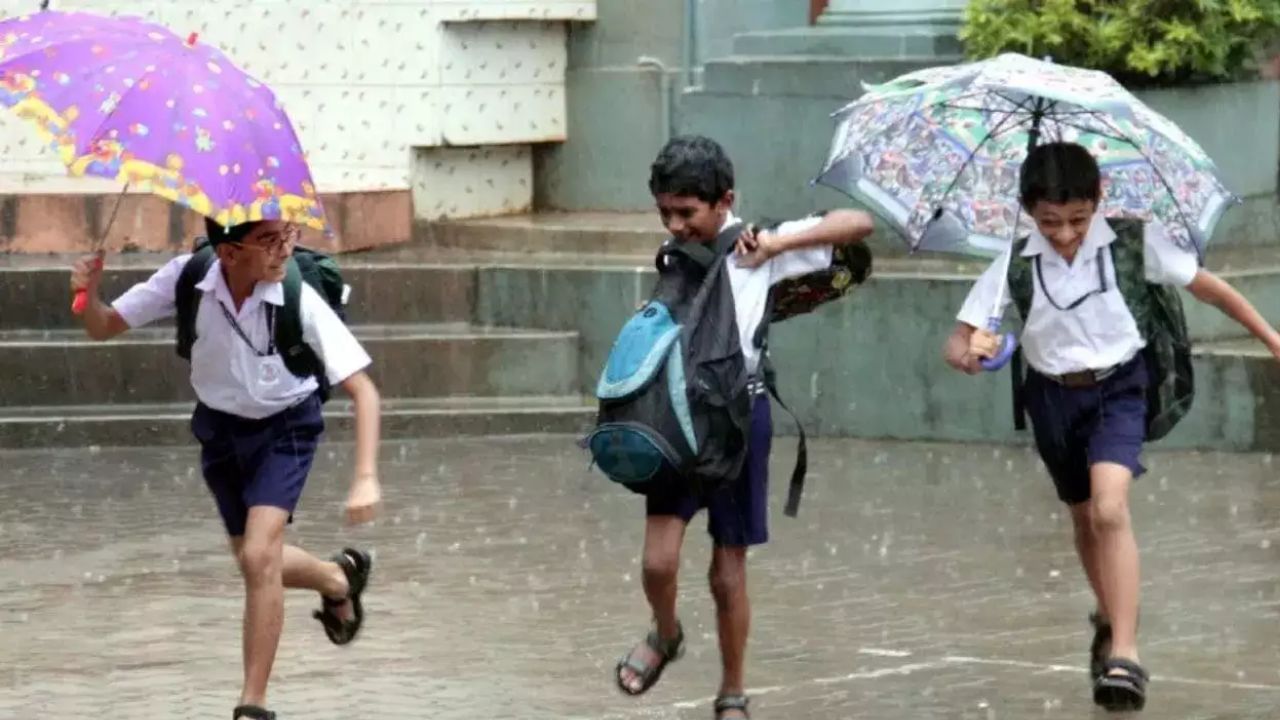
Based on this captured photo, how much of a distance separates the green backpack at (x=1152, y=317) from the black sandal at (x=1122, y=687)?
0.78 meters

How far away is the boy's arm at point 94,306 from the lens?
7.03m

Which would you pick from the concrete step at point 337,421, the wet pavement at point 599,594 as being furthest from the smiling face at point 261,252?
the concrete step at point 337,421

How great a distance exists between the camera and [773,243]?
22.9 ft

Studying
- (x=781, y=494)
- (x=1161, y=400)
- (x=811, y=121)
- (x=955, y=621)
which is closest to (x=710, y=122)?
(x=811, y=121)

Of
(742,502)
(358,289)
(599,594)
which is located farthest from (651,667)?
(358,289)

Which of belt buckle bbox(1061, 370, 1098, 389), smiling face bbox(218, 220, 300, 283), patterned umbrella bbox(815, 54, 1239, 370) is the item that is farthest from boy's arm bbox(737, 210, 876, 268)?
smiling face bbox(218, 220, 300, 283)

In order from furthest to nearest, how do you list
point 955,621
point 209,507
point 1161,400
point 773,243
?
point 209,507
point 955,621
point 1161,400
point 773,243

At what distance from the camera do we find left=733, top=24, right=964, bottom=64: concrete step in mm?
14484

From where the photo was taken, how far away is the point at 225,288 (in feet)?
23.1

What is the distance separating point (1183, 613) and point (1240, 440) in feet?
11.9

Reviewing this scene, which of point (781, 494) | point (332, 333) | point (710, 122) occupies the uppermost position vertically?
point (332, 333)

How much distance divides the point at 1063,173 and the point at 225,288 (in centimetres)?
226

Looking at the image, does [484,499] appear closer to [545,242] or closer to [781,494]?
[781,494]

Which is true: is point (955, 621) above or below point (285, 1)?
below
